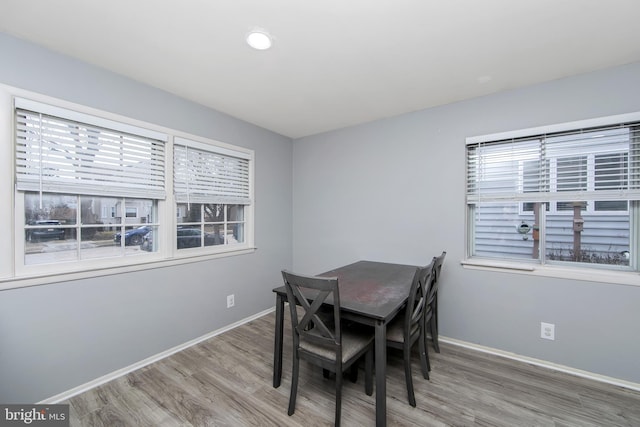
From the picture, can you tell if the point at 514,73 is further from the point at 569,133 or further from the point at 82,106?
the point at 82,106

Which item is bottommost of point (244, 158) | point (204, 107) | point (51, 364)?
point (51, 364)

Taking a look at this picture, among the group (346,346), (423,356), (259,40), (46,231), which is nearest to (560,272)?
(423,356)

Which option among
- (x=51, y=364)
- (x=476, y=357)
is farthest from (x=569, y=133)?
(x=51, y=364)

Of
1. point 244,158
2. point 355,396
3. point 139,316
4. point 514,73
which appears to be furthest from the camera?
point 244,158

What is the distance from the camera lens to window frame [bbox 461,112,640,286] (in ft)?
6.49

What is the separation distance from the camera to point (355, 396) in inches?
73.5

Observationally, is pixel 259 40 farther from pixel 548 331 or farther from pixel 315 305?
pixel 548 331

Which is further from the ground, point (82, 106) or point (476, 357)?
point (82, 106)

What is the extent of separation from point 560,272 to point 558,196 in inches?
25.1

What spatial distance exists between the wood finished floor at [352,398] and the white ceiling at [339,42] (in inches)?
96.2

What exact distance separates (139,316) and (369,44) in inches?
111

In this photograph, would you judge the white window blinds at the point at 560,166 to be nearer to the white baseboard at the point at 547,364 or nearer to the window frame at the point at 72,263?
the white baseboard at the point at 547,364

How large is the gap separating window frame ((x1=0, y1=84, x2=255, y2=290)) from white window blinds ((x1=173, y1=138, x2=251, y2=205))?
0.07 metres

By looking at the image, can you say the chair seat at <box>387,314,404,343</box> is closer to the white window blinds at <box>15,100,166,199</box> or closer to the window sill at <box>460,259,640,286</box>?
the window sill at <box>460,259,640,286</box>
